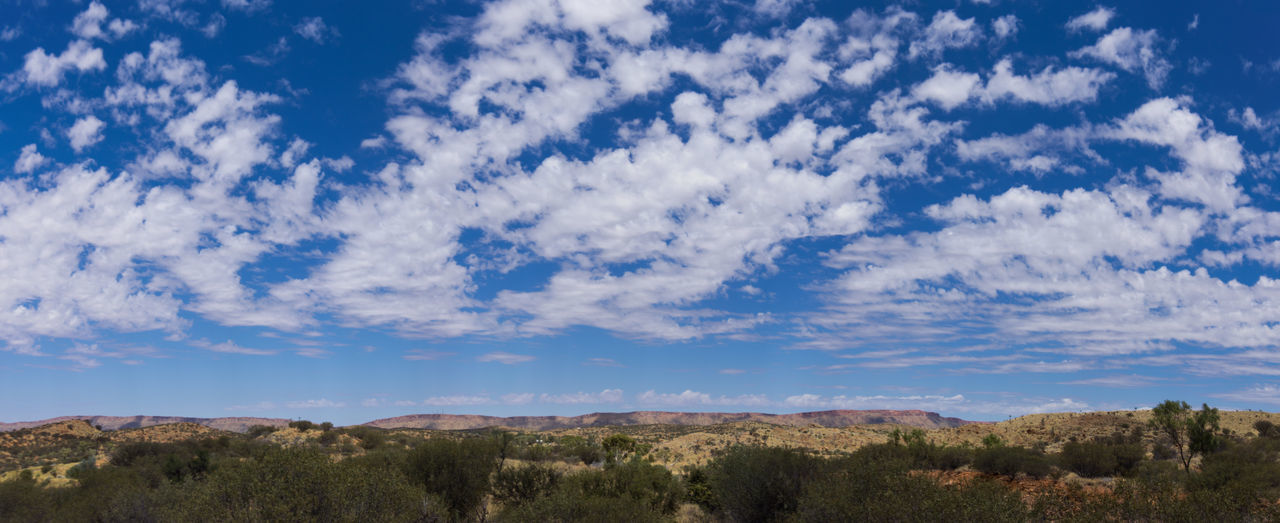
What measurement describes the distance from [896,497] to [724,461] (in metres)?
16.4

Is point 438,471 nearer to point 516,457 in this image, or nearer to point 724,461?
point 724,461

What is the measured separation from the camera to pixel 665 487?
Answer: 32.8m

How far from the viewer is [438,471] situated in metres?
30.8

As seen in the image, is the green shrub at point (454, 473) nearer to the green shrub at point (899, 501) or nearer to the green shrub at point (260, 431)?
the green shrub at point (899, 501)

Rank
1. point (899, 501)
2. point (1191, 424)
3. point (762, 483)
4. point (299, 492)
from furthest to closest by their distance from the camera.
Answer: point (1191, 424) < point (762, 483) < point (299, 492) < point (899, 501)

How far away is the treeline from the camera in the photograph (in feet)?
51.6

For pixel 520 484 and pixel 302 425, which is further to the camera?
pixel 302 425

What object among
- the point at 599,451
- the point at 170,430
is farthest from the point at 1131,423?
the point at 170,430

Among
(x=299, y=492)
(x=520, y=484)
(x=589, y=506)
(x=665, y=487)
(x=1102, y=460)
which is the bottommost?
(x=665, y=487)

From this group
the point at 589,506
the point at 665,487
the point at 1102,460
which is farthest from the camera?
the point at 1102,460

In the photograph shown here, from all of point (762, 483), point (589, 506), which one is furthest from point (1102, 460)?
point (589, 506)

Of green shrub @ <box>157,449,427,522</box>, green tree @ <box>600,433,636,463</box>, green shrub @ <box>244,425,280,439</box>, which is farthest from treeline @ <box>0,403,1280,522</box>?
green shrub @ <box>244,425,280,439</box>

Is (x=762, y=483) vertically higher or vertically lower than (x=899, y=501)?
lower

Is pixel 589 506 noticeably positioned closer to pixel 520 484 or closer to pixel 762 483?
pixel 762 483
